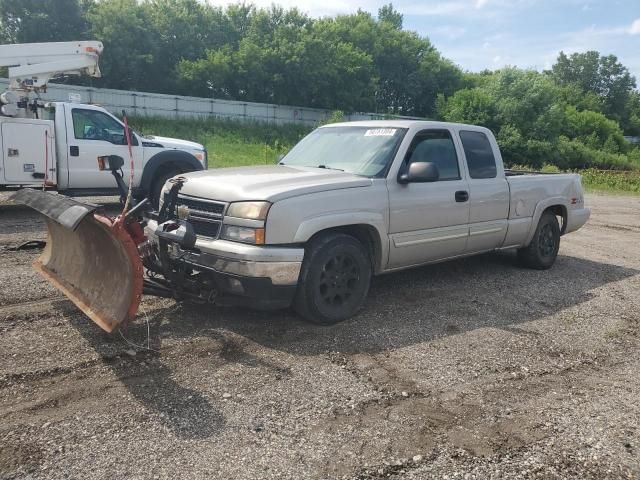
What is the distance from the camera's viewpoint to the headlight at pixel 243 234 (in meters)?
4.44

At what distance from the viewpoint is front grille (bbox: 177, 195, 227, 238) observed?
4.65 m

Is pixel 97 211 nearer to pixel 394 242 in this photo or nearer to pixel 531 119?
pixel 394 242

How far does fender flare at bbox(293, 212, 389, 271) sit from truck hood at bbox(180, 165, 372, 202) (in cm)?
26

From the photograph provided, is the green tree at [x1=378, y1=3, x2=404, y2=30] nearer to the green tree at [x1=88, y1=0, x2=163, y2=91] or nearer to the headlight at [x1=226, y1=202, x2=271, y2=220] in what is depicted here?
the green tree at [x1=88, y1=0, x2=163, y2=91]

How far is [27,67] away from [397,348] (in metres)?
9.40

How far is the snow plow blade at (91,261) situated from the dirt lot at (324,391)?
0.32 m

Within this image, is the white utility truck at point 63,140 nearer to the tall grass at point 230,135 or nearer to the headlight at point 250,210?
the headlight at point 250,210

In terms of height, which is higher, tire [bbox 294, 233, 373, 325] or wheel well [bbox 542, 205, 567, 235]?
wheel well [bbox 542, 205, 567, 235]

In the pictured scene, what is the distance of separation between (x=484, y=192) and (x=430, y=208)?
101 centimetres

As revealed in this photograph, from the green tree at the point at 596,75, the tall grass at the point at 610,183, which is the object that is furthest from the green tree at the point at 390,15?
the tall grass at the point at 610,183

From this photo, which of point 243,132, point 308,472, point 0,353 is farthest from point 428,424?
point 243,132

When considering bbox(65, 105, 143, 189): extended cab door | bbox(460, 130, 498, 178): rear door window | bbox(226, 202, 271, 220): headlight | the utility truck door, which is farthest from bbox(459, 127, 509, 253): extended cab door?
the utility truck door

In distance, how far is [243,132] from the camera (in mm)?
37406

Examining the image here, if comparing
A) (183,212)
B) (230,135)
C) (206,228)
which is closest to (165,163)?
(183,212)
